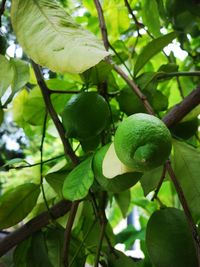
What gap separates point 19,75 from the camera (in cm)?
48

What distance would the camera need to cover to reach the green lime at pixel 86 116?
1.54 ft

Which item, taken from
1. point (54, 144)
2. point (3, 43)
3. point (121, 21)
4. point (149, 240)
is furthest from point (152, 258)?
point (54, 144)

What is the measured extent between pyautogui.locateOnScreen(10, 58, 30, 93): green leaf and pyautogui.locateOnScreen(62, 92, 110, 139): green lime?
61 millimetres

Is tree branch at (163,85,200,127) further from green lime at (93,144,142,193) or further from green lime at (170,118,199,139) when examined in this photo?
green lime at (93,144,142,193)

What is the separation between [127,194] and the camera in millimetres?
688

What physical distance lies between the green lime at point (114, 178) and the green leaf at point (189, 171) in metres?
0.09

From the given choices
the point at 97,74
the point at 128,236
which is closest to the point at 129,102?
the point at 97,74

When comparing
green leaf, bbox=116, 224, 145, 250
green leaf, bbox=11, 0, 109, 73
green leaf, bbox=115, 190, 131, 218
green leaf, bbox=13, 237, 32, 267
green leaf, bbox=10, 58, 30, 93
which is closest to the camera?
green leaf, bbox=11, 0, 109, 73

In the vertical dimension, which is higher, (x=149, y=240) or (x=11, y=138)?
(x=149, y=240)

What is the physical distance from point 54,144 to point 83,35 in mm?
2526

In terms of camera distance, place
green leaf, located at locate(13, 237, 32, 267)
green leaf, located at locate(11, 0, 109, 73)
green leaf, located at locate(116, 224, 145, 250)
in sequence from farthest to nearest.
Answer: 1. green leaf, located at locate(116, 224, 145, 250)
2. green leaf, located at locate(13, 237, 32, 267)
3. green leaf, located at locate(11, 0, 109, 73)

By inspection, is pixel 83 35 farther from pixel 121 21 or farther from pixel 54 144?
pixel 54 144

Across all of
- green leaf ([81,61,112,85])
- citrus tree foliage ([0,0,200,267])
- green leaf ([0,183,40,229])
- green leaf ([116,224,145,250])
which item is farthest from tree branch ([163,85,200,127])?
green leaf ([116,224,145,250])

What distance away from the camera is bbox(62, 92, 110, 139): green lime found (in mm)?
469
